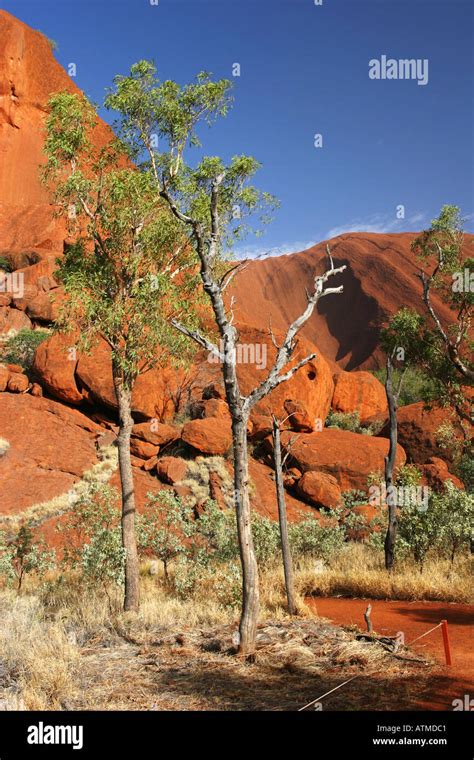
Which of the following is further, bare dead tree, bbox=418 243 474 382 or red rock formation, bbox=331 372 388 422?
red rock formation, bbox=331 372 388 422

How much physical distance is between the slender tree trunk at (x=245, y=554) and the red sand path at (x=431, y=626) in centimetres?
218

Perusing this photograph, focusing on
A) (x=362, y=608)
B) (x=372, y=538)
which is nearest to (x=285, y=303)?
(x=372, y=538)

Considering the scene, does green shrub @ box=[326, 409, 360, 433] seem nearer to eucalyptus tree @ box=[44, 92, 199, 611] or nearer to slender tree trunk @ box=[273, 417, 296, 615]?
slender tree trunk @ box=[273, 417, 296, 615]

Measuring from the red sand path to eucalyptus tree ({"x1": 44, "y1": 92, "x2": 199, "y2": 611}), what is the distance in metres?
4.18

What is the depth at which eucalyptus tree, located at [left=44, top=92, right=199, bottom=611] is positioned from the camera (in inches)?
445

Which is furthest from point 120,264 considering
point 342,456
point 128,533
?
point 342,456

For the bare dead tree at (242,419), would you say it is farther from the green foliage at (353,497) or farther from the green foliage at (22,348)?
the green foliage at (22,348)

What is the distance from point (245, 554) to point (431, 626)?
3714 mm

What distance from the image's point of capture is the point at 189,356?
13.5m

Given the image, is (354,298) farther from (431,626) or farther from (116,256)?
(431,626)

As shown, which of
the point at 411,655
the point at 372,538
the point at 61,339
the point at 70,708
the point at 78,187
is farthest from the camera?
the point at 61,339

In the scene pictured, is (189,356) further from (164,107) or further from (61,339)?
(61,339)

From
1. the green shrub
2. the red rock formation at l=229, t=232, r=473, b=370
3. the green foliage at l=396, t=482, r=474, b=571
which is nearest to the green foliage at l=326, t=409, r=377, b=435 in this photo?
the green shrub
